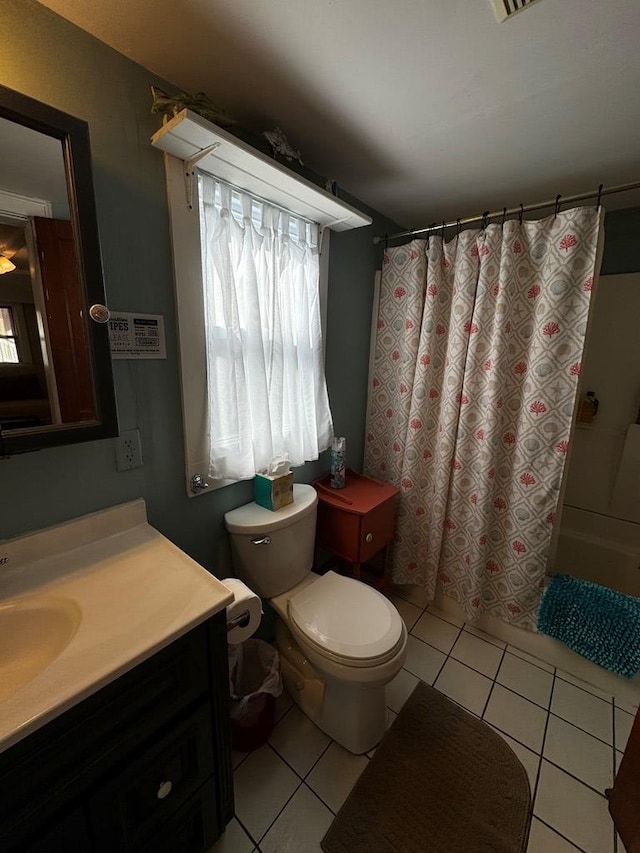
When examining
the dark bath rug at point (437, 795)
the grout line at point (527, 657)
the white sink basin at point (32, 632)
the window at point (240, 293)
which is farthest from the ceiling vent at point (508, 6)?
the grout line at point (527, 657)

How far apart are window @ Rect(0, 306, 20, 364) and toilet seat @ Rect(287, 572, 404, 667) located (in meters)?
1.19

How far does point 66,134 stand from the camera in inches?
31.5

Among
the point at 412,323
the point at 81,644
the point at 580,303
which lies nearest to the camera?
the point at 81,644

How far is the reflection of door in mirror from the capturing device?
2.61ft

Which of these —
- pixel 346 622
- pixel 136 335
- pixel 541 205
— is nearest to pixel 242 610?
pixel 346 622

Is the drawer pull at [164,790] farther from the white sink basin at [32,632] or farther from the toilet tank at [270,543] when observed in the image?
the toilet tank at [270,543]

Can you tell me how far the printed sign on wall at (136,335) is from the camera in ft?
3.27

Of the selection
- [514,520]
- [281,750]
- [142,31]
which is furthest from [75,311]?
[514,520]

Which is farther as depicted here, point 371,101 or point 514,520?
point 514,520

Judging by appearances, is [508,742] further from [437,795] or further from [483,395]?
[483,395]

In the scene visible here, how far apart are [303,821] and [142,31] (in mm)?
2297

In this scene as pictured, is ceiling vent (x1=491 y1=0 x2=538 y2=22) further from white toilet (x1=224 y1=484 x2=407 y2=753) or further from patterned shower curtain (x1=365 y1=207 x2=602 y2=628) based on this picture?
white toilet (x1=224 y1=484 x2=407 y2=753)

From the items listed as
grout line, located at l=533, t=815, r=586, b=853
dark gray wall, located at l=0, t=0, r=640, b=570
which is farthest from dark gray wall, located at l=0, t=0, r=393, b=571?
grout line, located at l=533, t=815, r=586, b=853

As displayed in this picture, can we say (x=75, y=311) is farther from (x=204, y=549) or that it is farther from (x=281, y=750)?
(x=281, y=750)
